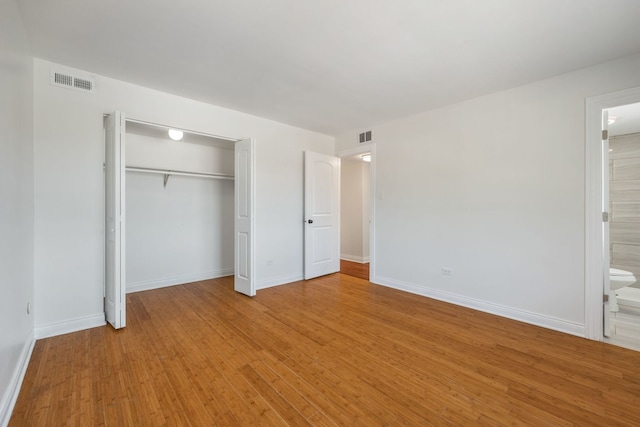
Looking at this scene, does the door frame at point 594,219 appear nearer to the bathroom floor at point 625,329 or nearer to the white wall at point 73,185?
the bathroom floor at point 625,329

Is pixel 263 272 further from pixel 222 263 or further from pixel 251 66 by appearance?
pixel 251 66

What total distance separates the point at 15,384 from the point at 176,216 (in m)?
2.85

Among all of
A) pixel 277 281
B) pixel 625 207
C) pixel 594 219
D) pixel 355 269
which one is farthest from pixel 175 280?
pixel 625 207

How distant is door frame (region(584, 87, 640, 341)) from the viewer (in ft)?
8.20

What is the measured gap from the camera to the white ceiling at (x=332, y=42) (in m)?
1.84

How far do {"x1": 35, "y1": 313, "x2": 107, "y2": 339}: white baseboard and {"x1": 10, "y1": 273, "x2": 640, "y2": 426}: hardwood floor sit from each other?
0.31 feet

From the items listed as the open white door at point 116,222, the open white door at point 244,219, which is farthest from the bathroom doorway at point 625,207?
the open white door at point 116,222

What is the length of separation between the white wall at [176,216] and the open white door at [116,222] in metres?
1.30

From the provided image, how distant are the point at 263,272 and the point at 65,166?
8.72ft

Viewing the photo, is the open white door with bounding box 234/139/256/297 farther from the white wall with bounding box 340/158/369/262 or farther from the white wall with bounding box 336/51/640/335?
the white wall with bounding box 340/158/369/262

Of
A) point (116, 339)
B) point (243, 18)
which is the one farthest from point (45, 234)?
point (243, 18)

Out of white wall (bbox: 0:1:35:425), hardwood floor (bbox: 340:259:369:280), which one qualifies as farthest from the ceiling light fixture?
hardwood floor (bbox: 340:259:369:280)

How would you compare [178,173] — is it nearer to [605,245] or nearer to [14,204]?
[14,204]

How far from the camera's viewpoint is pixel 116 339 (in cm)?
248
